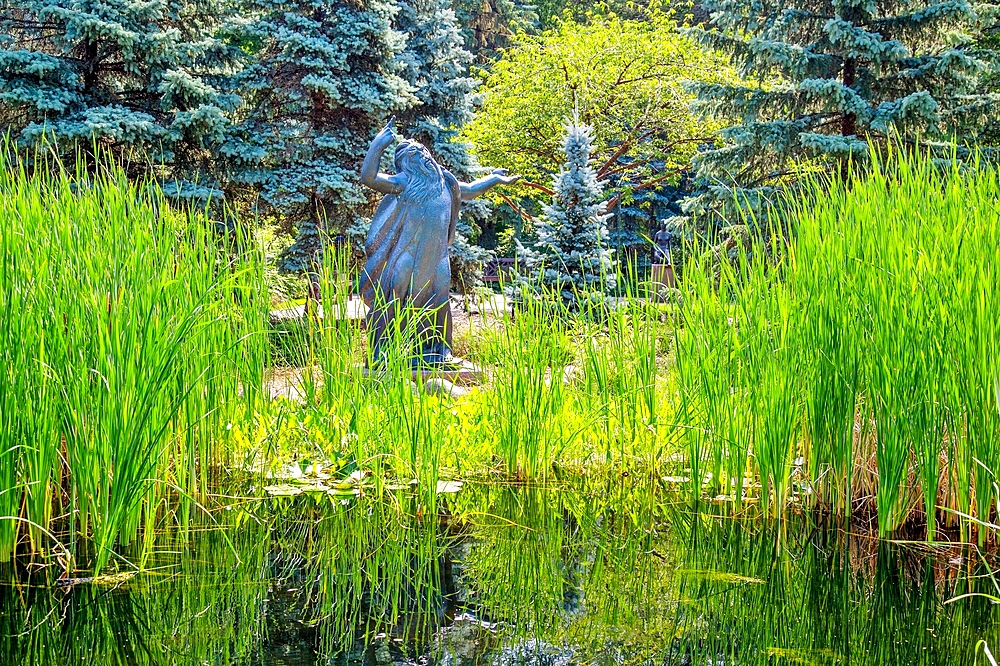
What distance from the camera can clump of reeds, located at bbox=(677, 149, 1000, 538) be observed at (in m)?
3.04

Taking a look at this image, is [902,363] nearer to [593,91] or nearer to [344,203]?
[344,203]

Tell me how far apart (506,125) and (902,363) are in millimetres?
17180

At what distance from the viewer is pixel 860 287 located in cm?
333

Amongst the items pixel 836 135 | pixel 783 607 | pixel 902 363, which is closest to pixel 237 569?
pixel 783 607

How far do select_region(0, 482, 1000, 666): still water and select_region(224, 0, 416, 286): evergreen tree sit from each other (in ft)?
34.4

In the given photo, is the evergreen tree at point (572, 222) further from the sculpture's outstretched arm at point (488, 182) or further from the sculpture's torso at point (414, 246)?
the sculpture's torso at point (414, 246)

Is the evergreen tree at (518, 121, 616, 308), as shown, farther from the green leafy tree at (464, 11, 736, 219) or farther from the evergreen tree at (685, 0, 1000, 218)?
the green leafy tree at (464, 11, 736, 219)

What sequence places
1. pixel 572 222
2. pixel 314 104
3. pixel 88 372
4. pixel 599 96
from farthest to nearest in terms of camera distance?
pixel 599 96 < pixel 314 104 < pixel 572 222 < pixel 88 372

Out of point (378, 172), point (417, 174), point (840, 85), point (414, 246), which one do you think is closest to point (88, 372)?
point (378, 172)

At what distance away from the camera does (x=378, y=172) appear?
7914mm

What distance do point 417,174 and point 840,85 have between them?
678 cm

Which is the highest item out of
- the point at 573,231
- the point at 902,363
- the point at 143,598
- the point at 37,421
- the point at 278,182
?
the point at 278,182

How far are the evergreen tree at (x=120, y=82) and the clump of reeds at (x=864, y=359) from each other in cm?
919

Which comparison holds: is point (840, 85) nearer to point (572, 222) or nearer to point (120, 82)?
point (572, 222)
